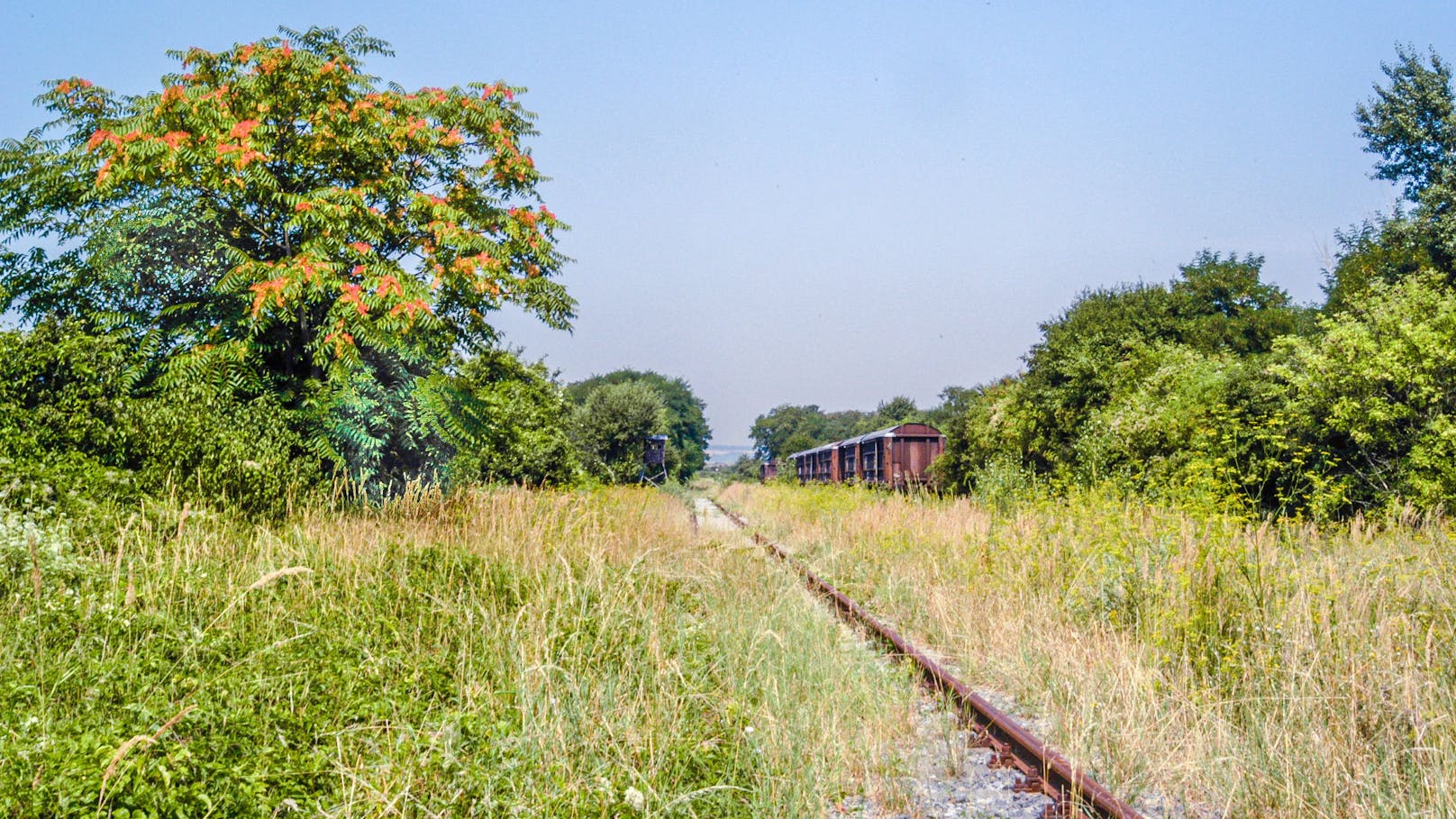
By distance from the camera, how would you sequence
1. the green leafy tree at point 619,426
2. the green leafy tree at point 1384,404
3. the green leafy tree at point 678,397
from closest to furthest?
the green leafy tree at point 1384,404 → the green leafy tree at point 619,426 → the green leafy tree at point 678,397

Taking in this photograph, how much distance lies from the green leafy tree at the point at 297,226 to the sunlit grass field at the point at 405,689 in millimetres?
3432

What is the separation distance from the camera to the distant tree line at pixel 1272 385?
12.2m

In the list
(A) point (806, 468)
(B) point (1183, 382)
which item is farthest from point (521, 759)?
(A) point (806, 468)

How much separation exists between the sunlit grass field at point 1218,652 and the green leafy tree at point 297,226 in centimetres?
685

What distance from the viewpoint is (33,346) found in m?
9.42

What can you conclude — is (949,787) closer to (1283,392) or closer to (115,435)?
(115,435)

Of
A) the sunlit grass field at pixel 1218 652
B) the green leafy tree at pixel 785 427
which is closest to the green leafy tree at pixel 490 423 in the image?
the sunlit grass field at pixel 1218 652

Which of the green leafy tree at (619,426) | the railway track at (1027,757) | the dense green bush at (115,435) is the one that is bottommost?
the railway track at (1027,757)

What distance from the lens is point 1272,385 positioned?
14297 millimetres

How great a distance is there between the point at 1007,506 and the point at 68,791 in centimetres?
1307

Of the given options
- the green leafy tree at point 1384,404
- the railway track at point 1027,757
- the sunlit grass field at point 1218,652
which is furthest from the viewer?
the green leafy tree at point 1384,404

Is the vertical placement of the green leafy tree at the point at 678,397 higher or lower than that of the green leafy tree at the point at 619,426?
higher

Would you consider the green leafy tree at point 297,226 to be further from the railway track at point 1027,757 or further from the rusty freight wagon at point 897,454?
the rusty freight wagon at point 897,454

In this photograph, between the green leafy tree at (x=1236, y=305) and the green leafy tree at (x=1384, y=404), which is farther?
the green leafy tree at (x=1236, y=305)
